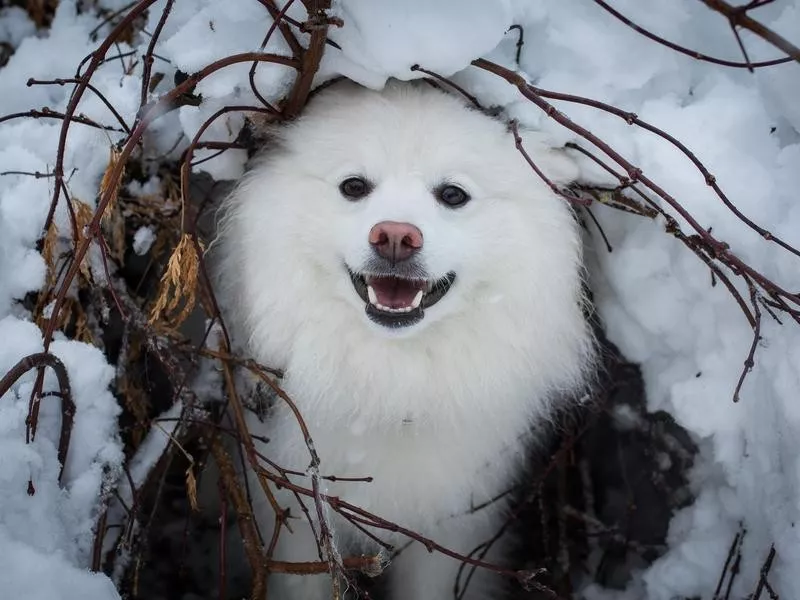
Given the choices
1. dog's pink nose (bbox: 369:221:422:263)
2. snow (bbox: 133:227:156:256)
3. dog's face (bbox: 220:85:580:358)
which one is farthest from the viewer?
snow (bbox: 133:227:156:256)

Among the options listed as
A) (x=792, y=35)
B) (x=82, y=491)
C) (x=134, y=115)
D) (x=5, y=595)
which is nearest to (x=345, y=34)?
(x=134, y=115)

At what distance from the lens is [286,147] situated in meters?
2.81

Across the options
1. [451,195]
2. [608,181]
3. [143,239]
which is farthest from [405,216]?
[143,239]

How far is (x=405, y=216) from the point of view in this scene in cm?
245

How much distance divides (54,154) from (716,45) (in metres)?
2.22

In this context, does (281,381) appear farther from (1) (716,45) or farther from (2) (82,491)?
(1) (716,45)

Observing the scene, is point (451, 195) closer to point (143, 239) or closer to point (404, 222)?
point (404, 222)

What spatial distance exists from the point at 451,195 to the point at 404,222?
26 cm

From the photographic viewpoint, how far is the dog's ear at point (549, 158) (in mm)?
2689

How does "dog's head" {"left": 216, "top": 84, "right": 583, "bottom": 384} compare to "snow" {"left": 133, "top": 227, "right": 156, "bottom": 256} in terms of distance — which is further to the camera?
"snow" {"left": 133, "top": 227, "right": 156, "bottom": 256}

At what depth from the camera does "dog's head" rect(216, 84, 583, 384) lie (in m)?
2.54

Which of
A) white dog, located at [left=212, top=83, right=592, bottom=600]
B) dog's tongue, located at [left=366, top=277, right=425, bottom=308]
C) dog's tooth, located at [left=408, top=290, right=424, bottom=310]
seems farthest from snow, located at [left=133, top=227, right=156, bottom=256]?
dog's tooth, located at [left=408, top=290, right=424, bottom=310]

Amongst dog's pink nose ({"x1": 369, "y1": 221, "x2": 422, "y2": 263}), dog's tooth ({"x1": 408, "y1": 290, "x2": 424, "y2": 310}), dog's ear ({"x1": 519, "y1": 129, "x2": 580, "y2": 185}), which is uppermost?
dog's ear ({"x1": 519, "y1": 129, "x2": 580, "y2": 185})

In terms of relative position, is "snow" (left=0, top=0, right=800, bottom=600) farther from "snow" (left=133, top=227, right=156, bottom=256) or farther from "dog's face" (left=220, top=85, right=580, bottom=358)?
"dog's face" (left=220, top=85, right=580, bottom=358)
